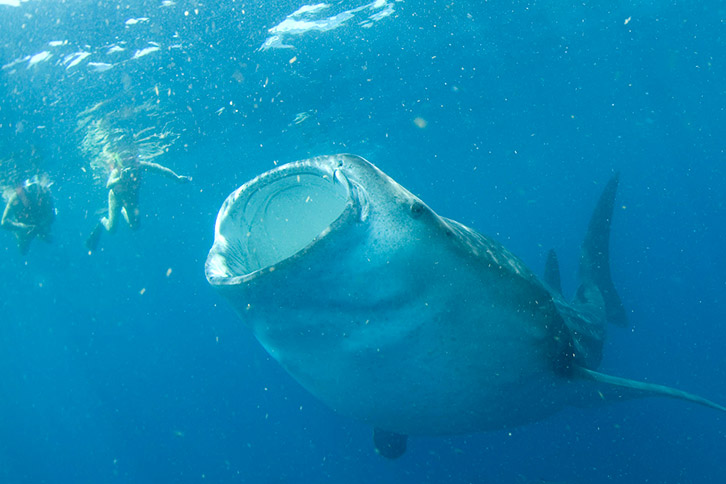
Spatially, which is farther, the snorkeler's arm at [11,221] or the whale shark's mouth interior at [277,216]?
the snorkeler's arm at [11,221]

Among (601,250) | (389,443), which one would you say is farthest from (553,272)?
(389,443)

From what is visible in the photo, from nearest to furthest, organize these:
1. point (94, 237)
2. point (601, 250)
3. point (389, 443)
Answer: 1. point (389, 443)
2. point (601, 250)
3. point (94, 237)

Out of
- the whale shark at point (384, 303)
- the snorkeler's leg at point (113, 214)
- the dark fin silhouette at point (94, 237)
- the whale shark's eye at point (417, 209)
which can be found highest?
the whale shark's eye at point (417, 209)

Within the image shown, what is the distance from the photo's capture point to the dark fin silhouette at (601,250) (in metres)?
8.10

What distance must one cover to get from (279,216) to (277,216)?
0.05ft

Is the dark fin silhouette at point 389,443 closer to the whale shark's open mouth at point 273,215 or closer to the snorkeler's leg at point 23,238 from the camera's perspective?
the whale shark's open mouth at point 273,215

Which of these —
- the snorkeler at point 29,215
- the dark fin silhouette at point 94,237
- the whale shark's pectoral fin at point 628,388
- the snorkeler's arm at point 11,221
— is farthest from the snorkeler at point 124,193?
the whale shark's pectoral fin at point 628,388

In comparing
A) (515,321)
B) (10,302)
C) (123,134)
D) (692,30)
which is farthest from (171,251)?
(515,321)

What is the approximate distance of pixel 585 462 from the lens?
15391mm

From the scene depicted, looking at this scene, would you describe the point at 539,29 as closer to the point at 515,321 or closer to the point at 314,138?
the point at 314,138

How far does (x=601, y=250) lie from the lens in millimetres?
8422

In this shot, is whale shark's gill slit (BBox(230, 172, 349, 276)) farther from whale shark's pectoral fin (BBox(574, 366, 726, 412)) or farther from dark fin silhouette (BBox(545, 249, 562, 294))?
dark fin silhouette (BBox(545, 249, 562, 294))

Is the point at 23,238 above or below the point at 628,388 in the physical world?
below

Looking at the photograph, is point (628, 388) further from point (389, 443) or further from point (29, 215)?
point (29, 215)
